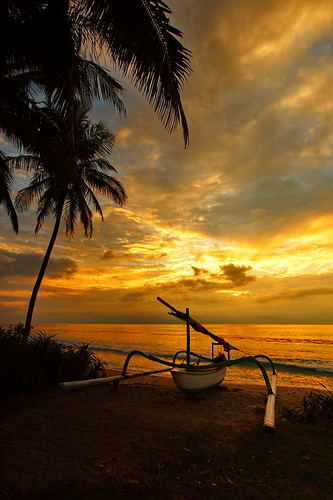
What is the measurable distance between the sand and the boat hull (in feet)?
1.08

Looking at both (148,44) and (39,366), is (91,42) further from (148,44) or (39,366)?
(39,366)

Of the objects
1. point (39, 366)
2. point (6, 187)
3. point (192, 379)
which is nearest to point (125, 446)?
point (192, 379)

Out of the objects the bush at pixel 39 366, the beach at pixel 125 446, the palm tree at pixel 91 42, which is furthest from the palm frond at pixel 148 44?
the bush at pixel 39 366

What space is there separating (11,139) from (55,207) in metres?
6.65

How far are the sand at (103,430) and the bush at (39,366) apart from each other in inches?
16.3

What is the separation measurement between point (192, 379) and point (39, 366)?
4219 millimetres

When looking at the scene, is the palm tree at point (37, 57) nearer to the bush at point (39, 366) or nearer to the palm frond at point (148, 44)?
the palm frond at point (148, 44)

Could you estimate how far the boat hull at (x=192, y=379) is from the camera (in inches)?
288

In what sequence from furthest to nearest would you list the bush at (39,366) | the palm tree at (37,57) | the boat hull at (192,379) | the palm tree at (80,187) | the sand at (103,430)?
the palm tree at (80,187), the boat hull at (192,379), the bush at (39,366), the palm tree at (37,57), the sand at (103,430)

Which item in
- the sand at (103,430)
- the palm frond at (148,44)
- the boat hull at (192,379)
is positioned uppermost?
the palm frond at (148,44)

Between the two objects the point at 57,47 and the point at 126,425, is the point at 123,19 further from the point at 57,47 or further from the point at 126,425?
the point at 126,425

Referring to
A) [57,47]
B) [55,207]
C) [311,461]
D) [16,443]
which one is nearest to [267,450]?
[311,461]

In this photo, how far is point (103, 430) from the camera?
487cm

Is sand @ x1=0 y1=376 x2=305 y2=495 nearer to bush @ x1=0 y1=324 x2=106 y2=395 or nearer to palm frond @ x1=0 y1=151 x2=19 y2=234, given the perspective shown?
bush @ x1=0 y1=324 x2=106 y2=395
